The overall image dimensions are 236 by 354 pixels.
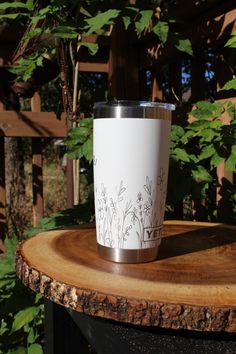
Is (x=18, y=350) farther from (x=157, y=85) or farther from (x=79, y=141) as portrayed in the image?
(x=157, y=85)

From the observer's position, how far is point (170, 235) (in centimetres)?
114

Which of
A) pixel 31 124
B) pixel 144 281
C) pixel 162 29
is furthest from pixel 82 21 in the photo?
pixel 144 281

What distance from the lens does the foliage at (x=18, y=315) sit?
5.15ft

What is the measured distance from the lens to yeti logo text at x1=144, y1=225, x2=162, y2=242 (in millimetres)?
873

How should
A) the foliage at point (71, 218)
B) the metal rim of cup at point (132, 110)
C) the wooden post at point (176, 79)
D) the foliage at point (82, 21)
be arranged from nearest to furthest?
1. the metal rim of cup at point (132, 110)
2. the foliage at point (82, 21)
3. the foliage at point (71, 218)
4. the wooden post at point (176, 79)

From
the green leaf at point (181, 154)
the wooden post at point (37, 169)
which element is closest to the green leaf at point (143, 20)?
the green leaf at point (181, 154)

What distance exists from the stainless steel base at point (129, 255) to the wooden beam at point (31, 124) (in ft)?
4.74

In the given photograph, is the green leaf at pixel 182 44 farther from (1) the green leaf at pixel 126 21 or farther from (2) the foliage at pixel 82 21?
(1) the green leaf at pixel 126 21

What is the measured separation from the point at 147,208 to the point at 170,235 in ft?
1.00

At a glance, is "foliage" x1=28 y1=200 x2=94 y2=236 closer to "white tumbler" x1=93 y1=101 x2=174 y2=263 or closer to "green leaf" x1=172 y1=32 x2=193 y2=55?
"green leaf" x1=172 y1=32 x2=193 y2=55

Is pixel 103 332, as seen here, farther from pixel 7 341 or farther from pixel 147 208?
pixel 7 341

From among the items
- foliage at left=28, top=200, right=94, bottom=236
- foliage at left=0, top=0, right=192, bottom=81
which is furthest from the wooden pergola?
foliage at left=28, top=200, right=94, bottom=236

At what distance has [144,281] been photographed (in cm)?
77

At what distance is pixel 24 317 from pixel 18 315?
0.04 metres
